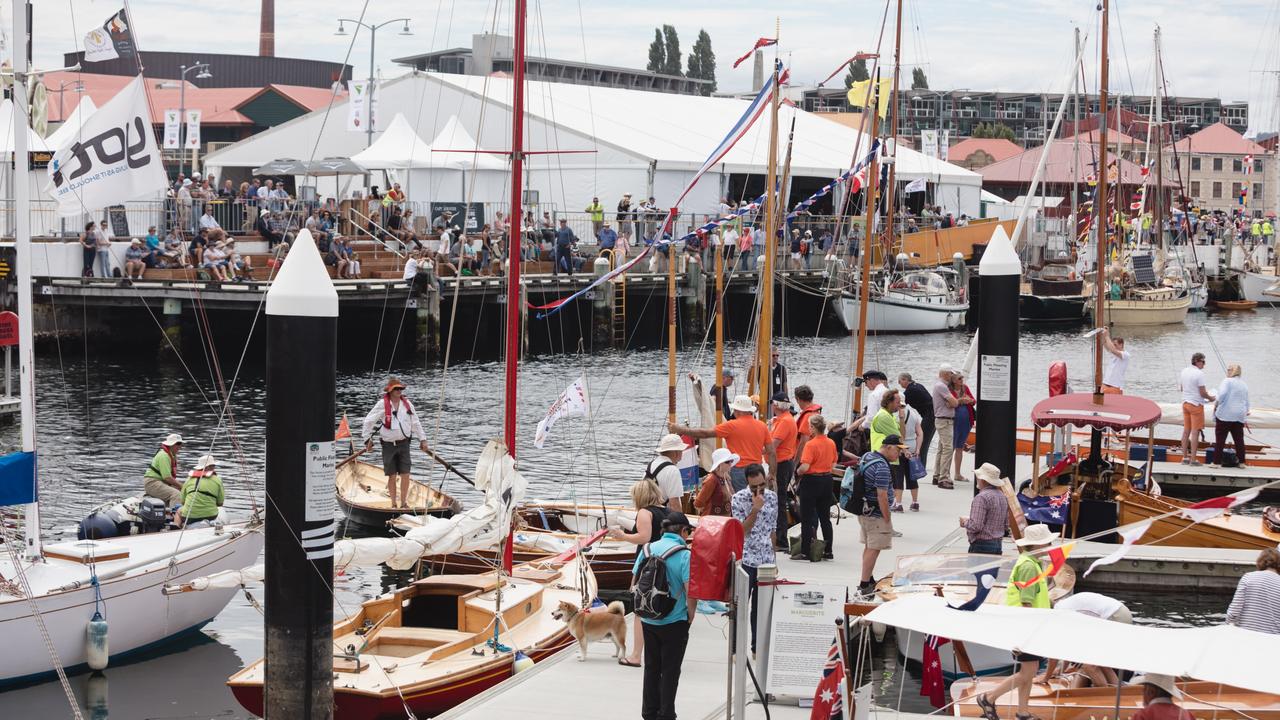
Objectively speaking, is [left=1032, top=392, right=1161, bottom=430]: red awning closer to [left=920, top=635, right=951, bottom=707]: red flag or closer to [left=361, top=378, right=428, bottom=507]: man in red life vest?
[left=920, top=635, right=951, bottom=707]: red flag

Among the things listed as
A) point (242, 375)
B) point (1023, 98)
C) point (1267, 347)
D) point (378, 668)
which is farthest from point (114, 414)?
point (1023, 98)

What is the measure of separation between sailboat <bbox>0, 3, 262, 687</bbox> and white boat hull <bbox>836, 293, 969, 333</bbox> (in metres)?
34.9

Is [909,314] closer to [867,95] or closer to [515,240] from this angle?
[867,95]

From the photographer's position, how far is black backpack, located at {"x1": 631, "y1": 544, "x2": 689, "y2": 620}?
9.20m

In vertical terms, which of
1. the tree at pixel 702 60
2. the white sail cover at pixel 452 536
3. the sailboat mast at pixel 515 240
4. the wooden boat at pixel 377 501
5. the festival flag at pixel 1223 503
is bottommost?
the wooden boat at pixel 377 501

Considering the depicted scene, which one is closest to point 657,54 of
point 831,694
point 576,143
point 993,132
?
point 993,132

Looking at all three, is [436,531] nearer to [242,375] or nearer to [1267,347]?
[242,375]

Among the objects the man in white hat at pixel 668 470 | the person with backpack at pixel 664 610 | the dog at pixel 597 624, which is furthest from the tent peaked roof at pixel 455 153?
the person with backpack at pixel 664 610

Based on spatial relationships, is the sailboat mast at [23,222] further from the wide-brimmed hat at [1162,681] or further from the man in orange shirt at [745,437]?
the wide-brimmed hat at [1162,681]

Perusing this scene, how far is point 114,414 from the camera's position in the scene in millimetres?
29938

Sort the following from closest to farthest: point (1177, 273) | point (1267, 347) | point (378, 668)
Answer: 1. point (378, 668)
2. point (1267, 347)
3. point (1177, 273)

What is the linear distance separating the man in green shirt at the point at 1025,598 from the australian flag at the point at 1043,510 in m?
5.51

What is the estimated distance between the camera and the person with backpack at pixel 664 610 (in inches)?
363

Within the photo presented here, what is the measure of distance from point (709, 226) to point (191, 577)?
852cm
